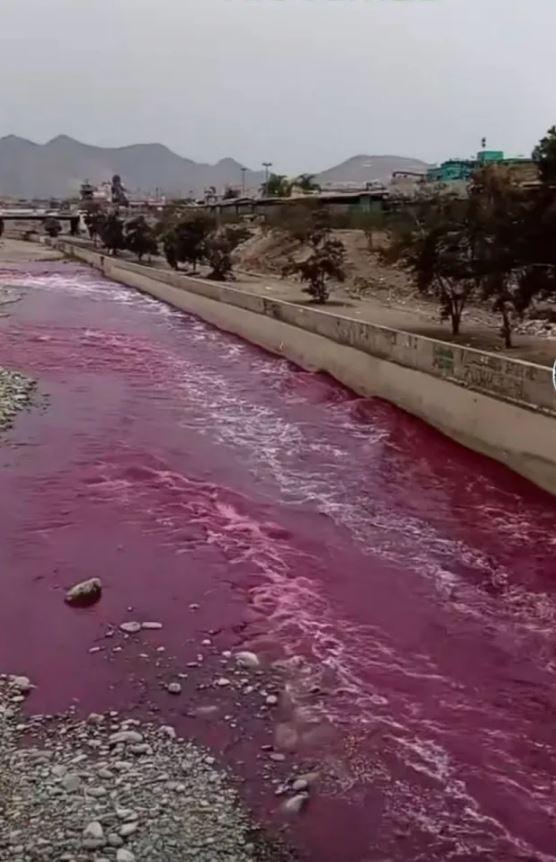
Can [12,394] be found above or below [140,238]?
below

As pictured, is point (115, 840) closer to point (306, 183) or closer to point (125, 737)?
point (125, 737)

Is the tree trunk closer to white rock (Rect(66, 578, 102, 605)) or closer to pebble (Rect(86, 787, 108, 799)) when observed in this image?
white rock (Rect(66, 578, 102, 605))

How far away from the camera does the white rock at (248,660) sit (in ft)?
29.2

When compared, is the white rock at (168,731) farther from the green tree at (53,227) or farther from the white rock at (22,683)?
the green tree at (53,227)

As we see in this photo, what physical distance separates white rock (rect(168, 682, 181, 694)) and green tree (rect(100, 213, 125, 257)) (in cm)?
6530

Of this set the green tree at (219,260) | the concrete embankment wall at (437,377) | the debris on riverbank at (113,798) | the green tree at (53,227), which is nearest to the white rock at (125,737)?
the debris on riverbank at (113,798)

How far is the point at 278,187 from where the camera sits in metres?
97.2

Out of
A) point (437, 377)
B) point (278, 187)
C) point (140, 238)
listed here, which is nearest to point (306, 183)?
point (278, 187)

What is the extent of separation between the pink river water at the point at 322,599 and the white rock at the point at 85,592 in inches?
5.9

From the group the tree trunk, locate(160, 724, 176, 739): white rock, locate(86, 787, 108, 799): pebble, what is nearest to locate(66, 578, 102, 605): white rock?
locate(160, 724, 176, 739): white rock

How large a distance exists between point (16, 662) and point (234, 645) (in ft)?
7.54

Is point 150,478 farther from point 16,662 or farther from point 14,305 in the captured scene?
point 14,305

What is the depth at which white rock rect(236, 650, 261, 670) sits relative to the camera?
29.2 feet

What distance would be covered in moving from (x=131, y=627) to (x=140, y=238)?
59576mm
